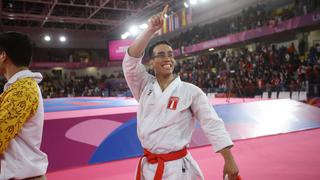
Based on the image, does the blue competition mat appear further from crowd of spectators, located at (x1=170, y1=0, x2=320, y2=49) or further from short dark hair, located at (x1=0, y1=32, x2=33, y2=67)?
crowd of spectators, located at (x1=170, y1=0, x2=320, y2=49)

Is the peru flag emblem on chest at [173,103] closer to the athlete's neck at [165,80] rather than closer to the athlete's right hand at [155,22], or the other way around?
the athlete's neck at [165,80]

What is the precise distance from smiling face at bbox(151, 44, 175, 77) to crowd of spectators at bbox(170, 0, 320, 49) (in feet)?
33.0

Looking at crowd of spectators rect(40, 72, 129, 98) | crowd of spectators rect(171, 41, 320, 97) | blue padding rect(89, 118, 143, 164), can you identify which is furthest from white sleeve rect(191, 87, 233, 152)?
crowd of spectators rect(40, 72, 129, 98)

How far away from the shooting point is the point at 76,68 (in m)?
23.1

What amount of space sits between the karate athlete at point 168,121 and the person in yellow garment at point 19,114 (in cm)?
51

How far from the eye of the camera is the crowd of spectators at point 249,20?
10641 mm

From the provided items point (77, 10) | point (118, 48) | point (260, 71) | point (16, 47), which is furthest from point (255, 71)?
point (16, 47)

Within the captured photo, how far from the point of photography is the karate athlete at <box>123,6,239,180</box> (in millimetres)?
1459

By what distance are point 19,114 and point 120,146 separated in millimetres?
2687

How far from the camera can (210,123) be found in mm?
1467

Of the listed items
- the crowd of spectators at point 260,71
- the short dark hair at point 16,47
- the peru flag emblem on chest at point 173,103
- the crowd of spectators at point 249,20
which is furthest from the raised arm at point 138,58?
the crowd of spectators at point 249,20

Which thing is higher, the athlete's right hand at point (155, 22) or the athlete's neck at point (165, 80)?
the athlete's right hand at point (155, 22)

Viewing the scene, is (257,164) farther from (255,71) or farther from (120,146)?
(255,71)

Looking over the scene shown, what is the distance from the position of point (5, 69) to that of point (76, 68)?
2265cm
